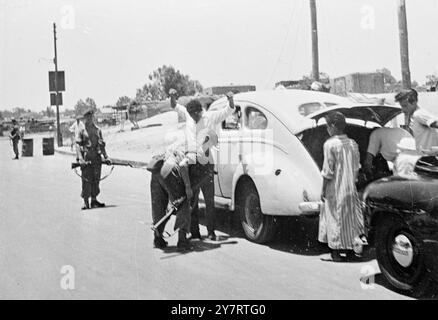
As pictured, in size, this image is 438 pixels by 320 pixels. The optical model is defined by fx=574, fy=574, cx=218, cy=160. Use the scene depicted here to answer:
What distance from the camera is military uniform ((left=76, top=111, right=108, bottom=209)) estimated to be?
34.7 feet

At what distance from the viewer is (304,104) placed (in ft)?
24.4

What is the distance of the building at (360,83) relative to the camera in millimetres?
19969

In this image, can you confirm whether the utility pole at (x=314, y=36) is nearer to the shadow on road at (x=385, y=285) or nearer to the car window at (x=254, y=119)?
the car window at (x=254, y=119)

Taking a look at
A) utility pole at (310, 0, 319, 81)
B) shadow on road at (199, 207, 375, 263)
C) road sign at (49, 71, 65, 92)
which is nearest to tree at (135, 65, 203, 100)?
road sign at (49, 71, 65, 92)

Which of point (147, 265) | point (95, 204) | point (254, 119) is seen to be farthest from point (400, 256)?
point (95, 204)

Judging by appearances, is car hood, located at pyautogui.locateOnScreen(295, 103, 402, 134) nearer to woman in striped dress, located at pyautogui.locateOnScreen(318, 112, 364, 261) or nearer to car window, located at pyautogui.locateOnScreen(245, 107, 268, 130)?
woman in striped dress, located at pyautogui.locateOnScreen(318, 112, 364, 261)

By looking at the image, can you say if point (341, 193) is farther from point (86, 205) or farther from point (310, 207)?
point (86, 205)

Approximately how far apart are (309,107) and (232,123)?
4.09ft

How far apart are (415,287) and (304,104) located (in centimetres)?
310

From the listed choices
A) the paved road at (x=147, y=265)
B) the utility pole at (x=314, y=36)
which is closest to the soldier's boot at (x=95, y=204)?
the paved road at (x=147, y=265)

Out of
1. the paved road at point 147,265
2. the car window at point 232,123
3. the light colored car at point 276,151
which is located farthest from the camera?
the car window at point 232,123

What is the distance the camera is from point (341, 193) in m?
6.12
